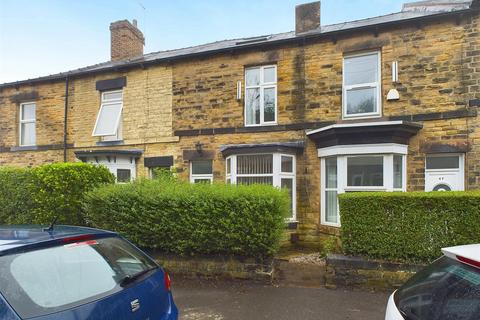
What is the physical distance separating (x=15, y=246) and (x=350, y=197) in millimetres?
4625

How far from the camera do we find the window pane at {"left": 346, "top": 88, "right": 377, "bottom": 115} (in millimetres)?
8789

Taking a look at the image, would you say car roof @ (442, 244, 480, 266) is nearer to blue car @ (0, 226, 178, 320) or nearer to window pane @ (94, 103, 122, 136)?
blue car @ (0, 226, 178, 320)

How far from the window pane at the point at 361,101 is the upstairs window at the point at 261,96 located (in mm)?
2045

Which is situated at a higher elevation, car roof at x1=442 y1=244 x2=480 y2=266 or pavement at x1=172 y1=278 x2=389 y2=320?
car roof at x1=442 y1=244 x2=480 y2=266

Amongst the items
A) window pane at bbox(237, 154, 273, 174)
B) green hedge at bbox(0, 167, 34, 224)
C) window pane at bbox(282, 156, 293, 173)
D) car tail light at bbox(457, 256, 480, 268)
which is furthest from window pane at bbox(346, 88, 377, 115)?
green hedge at bbox(0, 167, 34, 224)

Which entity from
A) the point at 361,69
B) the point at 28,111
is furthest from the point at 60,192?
the point at 28,111

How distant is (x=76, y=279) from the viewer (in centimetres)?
226

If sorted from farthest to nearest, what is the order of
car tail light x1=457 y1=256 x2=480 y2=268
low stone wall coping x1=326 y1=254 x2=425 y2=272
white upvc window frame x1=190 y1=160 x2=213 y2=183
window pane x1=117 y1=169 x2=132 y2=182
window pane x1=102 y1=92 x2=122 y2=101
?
window pane x1=102 y1=92 x2=122 y2=101 < window pane x1=117 y1=169 x2=132 y2=182 < white upvc window frame x1=190 y1=160 x2=213 y2=183 < low stone wall coping x1=326 y1=254 x2=425 y2=272 < car tail light x1=457 y1=256 x2=480 y2=268

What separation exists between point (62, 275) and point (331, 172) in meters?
7.51

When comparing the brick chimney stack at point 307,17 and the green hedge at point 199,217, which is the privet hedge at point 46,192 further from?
the brick chimney stack at point 307,17

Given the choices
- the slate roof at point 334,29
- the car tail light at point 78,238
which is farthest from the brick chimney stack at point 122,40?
the car tail light at point 78,238

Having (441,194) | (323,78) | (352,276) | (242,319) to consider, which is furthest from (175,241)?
(323,78)

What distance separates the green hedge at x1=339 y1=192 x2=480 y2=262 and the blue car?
348 centimetres

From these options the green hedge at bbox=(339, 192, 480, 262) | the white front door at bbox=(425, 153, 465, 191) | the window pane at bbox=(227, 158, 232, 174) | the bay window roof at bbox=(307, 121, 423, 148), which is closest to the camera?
the green hedge at bbox=(339, 192, 480, 262)
